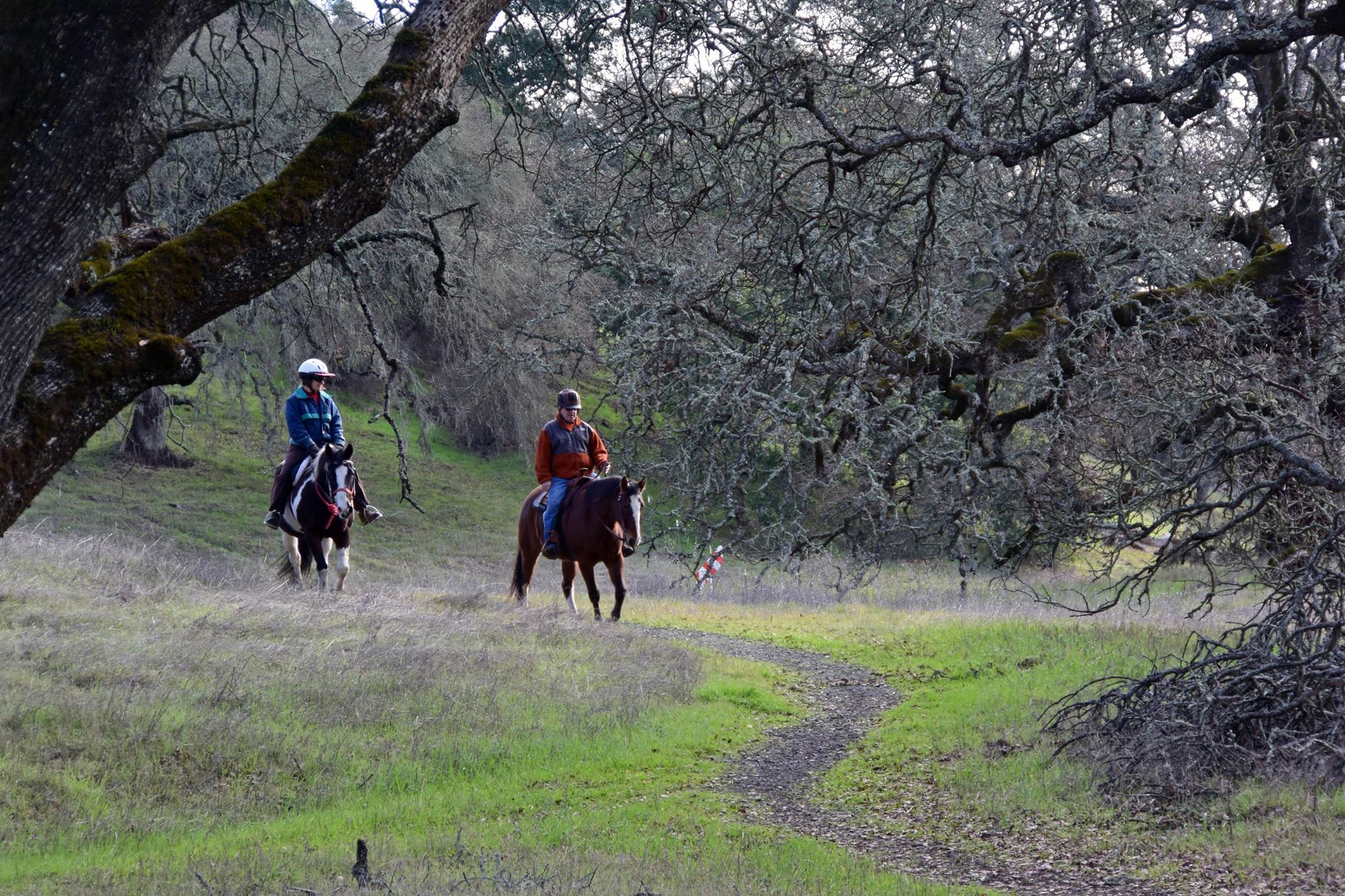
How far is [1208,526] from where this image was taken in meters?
8.68

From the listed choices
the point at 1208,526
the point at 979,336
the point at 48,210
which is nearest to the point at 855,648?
the point at 979,336

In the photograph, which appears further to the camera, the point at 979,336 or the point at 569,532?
the point at 569,532

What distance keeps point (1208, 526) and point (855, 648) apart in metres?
7.45

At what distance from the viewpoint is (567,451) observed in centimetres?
1557

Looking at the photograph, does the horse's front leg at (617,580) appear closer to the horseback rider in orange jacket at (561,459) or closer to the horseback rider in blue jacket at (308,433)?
the horseback rider in orange jacket at (561,459)

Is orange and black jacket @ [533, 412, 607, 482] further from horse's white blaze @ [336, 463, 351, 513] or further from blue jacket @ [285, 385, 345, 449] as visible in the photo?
blue jacket @ [285, 385, 345, 449]

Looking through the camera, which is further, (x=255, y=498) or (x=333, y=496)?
(x=255, y=498)

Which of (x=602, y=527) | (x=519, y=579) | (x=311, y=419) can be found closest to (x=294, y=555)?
(x=311, y=419)

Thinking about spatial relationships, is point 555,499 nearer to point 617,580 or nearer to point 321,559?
point 617,580

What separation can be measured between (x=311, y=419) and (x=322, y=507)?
1.14 m

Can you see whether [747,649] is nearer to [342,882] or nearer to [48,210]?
[342,882]

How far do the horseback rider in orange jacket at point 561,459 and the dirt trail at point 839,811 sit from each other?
10.3 feet

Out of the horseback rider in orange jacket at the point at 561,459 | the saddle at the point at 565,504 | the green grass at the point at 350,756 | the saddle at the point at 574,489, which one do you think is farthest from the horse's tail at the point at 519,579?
the green grass at the point at 350,756

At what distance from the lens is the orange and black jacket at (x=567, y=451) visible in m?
15.5
